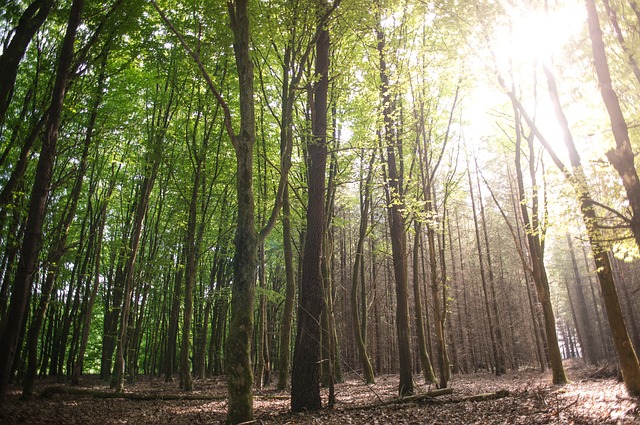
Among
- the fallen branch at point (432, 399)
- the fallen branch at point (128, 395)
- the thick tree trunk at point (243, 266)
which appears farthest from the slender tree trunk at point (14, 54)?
the fallen branch at point (432, 399)

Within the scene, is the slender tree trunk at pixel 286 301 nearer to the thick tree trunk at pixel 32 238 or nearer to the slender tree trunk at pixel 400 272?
the slender tree trunk at pixel 400 272

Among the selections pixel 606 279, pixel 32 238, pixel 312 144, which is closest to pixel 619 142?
pixel 606 279

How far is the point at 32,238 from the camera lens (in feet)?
22.9

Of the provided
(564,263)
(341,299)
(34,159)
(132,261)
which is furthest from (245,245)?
(564,263)

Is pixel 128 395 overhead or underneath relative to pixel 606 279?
underneath

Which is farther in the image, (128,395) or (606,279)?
(128,395)

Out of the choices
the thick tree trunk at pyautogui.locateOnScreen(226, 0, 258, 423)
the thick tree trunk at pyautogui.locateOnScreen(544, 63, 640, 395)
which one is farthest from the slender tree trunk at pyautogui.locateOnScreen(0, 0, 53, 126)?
the thick tree trunk at pyautogui.locateOnScreen(544, 63, 640, 395)

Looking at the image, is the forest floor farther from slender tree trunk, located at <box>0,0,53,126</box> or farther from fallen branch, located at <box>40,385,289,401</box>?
slender tree trunk, located at <box>0,0,53,126</box>

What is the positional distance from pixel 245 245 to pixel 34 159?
969cm

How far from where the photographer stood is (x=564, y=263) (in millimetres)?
33469

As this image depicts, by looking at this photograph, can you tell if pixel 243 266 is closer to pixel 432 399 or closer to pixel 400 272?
pixel 432 399

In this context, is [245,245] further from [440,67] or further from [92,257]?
[92,257]

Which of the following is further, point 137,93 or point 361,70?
point 137,93

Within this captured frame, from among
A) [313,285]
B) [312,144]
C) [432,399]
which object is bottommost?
[432,399]
